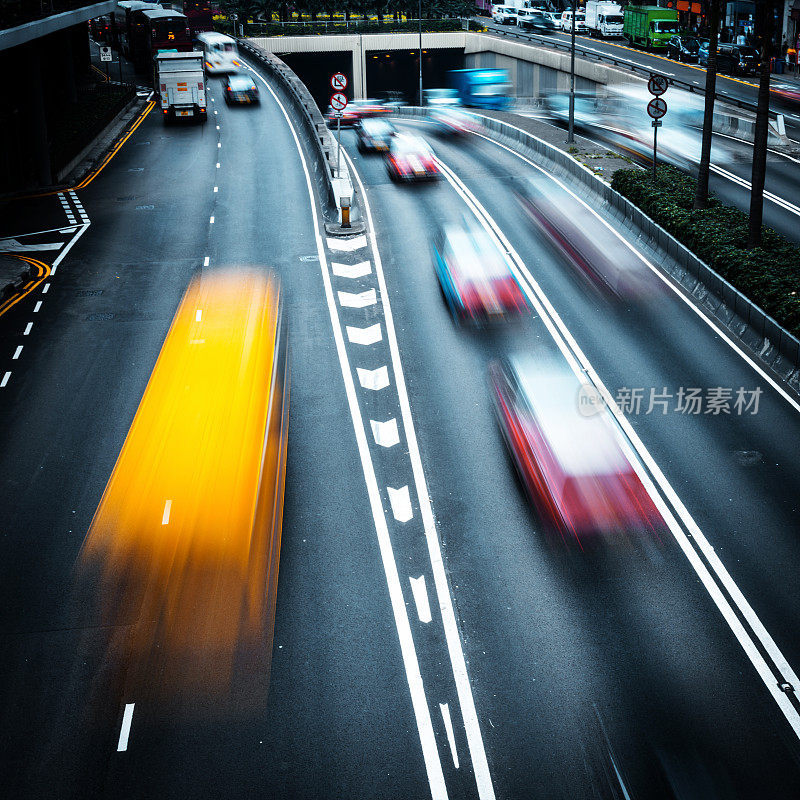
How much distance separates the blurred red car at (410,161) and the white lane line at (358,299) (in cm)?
1388

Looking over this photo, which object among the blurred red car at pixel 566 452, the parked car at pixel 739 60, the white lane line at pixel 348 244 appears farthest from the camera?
the parked car at pixel 739 60

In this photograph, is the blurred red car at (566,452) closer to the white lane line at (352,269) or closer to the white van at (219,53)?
the white lane line at (352,269)

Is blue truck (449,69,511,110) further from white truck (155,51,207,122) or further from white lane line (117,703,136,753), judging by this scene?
white lane line (117,703,136,753)

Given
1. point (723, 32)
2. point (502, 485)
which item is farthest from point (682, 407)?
point (723, 32)

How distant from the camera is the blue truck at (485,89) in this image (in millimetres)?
69500

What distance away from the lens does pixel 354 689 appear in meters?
12.1

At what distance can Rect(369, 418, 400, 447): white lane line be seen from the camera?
59.9ft

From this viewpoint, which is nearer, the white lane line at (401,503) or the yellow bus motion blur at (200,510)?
the yellow bus motion blur at (200,510)

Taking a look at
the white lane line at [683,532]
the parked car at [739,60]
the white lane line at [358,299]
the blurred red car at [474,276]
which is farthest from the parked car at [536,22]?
the white lane line at [358,299]

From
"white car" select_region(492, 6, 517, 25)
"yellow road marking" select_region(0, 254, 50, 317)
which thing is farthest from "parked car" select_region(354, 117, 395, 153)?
"white car" select_region(492, 6, 517, 25)

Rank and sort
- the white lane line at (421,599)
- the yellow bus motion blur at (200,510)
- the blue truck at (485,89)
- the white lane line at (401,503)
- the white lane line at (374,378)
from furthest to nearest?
the blue truck at (485,89)
the white lane line at (374,378)
the white lane line at (401,503)
the white lane line at (421,599)
the yellow bus motion blur at (200,510)

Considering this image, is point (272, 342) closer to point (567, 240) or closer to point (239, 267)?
point (239, 267)

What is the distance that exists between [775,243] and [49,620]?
21744 mm

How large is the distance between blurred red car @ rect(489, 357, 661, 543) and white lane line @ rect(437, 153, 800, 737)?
0.80 feet
